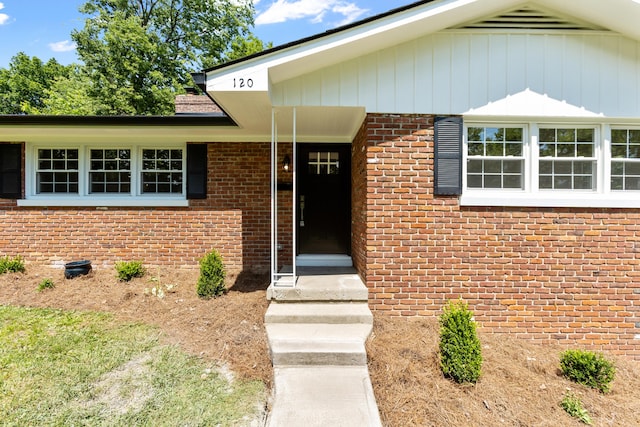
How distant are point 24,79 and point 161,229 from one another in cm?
2719

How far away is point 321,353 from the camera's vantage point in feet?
10.7

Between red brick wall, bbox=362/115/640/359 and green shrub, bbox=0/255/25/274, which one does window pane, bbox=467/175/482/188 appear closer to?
red brick wall, bbox=362/115/640/359

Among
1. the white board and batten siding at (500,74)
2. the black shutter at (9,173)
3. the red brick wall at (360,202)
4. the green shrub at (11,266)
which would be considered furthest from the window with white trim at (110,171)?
the red brick wall at (360,202)

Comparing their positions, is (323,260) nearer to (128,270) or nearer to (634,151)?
(128,270)

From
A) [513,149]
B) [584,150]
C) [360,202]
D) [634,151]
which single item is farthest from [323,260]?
[634,151]

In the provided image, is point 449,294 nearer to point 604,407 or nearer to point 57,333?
point 604,407

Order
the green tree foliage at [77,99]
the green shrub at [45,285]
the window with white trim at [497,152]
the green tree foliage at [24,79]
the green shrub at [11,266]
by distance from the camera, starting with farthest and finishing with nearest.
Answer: the green tree foliage at [24,79] → the green tree foliage at [77,99] → the green shrub at [11,266] → the green shrub at [45,285] → the window with white trim at [497,152]

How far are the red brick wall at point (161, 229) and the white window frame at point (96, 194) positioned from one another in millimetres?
144

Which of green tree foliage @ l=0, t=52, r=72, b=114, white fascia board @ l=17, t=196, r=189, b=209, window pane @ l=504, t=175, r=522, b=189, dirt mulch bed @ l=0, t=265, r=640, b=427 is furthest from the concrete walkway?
green tree foliage @ l=0, t=52, r=72, b=114

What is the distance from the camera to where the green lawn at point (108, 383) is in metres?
2.60

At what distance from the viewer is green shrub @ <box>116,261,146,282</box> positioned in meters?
5.80

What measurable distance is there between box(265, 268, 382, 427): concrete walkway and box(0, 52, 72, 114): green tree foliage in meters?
28.4

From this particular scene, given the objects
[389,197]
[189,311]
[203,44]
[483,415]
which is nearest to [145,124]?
[189,311]

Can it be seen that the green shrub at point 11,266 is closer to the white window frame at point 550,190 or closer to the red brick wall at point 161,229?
the red brick wall at point 161,229
